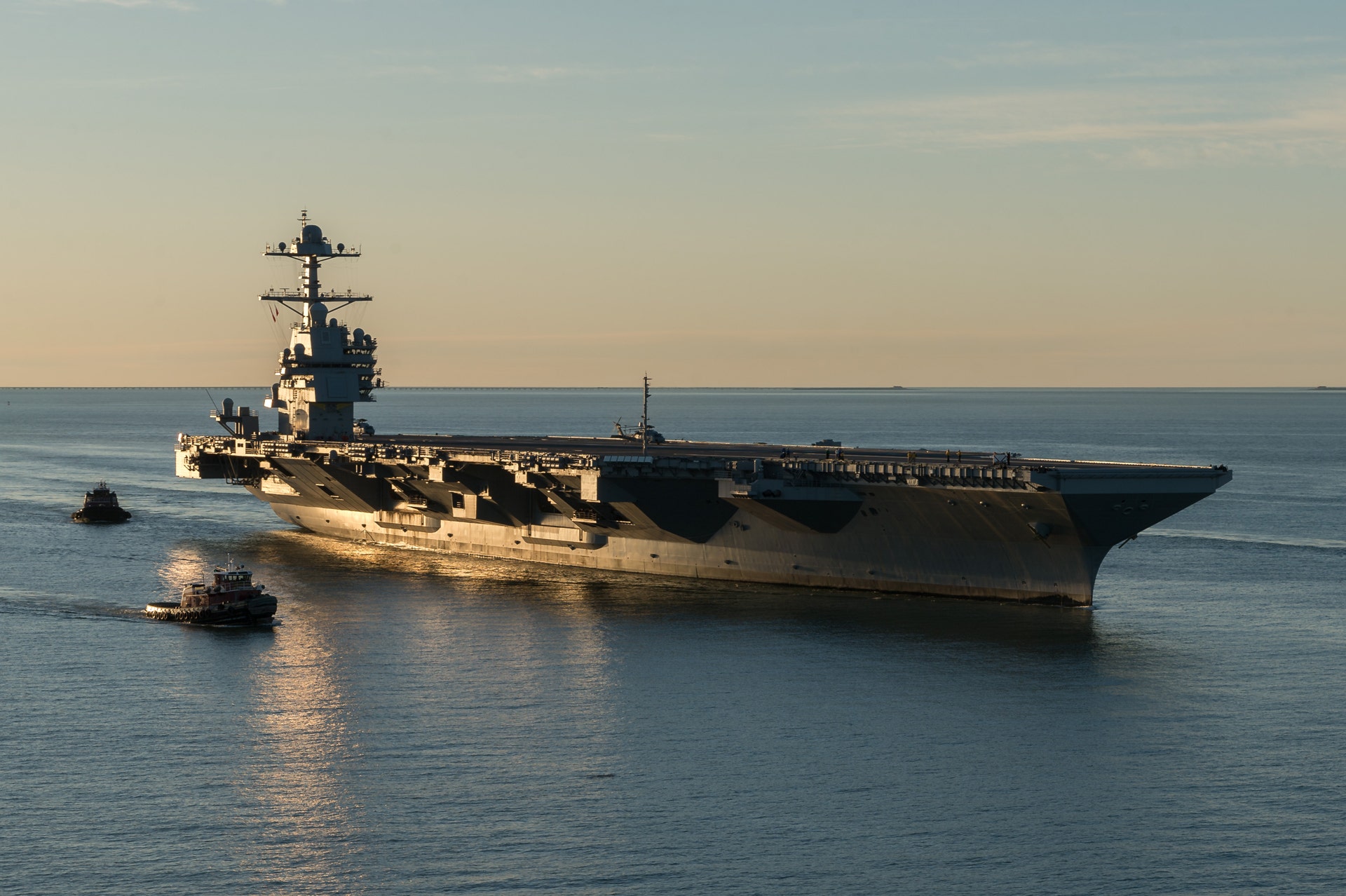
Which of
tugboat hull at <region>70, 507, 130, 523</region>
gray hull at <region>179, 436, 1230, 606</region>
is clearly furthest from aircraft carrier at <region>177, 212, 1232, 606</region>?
tugboat hull at <region>70, 507, 130, 523</region>

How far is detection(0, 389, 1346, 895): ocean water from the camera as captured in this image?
2044cm

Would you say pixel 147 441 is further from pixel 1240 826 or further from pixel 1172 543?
pixel 1240 826

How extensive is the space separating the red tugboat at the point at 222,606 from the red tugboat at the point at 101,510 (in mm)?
25925

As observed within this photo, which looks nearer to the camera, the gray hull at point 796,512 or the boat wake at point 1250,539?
the gray hull at point 796,512

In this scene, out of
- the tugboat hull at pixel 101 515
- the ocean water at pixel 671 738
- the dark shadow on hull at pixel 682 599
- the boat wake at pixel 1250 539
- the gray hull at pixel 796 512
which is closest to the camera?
the ocean water at pixel 671 738

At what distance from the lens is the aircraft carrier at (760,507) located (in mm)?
37125

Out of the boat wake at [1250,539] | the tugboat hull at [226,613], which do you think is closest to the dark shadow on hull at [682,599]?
the tugboat hull at [226,613]

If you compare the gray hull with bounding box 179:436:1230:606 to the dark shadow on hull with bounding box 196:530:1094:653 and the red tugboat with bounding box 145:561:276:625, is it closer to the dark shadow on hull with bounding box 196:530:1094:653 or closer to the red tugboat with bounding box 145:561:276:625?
the dark shadow on hull with bounding box 196:530:1094:653

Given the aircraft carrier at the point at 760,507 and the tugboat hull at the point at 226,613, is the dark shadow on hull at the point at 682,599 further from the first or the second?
the tugboat hull at the point at 226,613

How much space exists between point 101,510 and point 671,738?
4461 cm

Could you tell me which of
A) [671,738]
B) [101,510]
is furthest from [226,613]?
[101,510]

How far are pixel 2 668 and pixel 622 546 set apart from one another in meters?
19.2

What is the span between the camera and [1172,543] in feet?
174

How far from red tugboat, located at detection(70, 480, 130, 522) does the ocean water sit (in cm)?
1603
